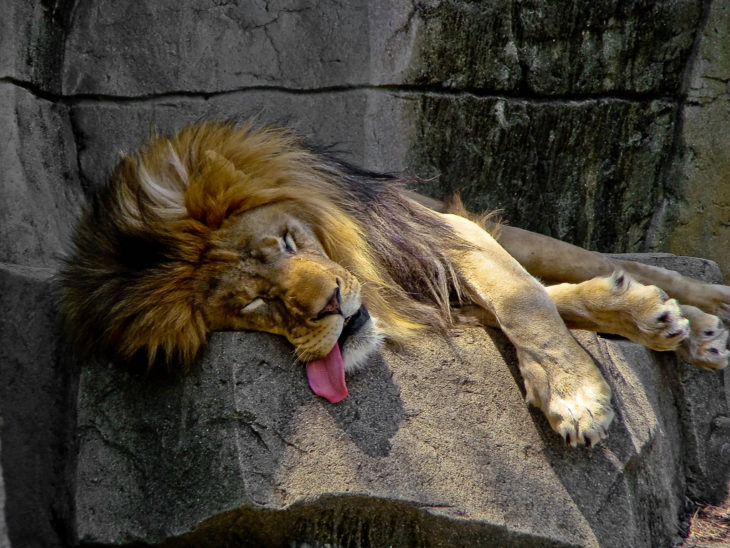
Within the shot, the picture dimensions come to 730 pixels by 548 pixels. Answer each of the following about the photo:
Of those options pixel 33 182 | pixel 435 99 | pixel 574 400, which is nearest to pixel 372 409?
pixel 574 400

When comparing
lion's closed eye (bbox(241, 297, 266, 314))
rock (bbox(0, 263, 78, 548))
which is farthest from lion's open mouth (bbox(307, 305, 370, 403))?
rock (bbox(0, 263, 78, 548))

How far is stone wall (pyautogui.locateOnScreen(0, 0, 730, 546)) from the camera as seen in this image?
10.6 ft

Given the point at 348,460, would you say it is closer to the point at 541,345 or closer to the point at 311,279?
the point at 311,279

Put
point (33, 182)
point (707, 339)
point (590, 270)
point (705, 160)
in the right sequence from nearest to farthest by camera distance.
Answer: point (707, 339)
point (590, 270)
point (33, 182)
point (705, 160)

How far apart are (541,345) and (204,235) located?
0.91 metres

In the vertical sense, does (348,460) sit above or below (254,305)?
below

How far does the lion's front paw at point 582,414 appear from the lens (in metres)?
1.98

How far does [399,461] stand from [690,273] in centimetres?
176

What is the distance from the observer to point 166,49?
3553 mm

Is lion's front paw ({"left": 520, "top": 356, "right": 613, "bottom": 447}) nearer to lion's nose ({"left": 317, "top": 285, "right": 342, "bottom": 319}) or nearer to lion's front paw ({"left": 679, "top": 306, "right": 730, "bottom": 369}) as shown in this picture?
lion's nose ({"left": 317, "top": 285, "right": 342, "bottom": 319})

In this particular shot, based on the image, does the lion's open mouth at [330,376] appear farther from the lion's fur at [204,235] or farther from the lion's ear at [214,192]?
the lion's ear at [214,192]

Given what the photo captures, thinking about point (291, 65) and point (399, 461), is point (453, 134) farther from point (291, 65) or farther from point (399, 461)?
point (399, 461)

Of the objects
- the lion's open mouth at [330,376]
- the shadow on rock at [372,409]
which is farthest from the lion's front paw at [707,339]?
the lion's open mouth at [330,376]

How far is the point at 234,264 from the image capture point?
6.87 feet
